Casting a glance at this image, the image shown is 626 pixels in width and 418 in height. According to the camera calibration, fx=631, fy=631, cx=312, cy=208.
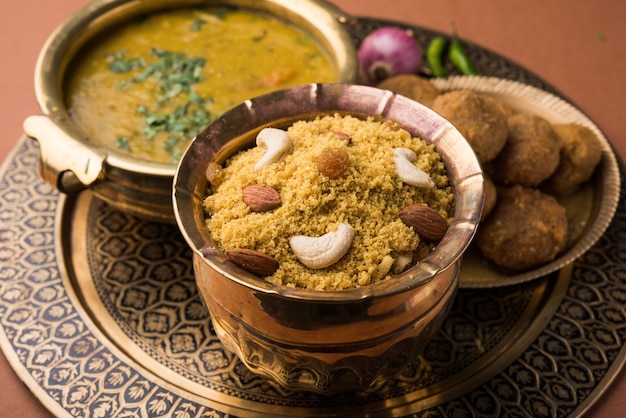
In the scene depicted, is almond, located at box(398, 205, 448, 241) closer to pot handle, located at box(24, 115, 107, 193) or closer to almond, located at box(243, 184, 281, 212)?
almond, located at box(243, 184, 281, 212)

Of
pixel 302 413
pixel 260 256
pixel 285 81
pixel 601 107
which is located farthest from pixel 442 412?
pixel 601 107

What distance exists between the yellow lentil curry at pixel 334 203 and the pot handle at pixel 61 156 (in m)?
0.34

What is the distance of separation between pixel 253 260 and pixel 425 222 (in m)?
0.31

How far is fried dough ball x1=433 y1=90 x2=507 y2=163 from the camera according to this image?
1.49m

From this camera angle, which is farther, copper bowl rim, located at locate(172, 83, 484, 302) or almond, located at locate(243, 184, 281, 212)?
almond, located at locate(243, 184, 281, 212)

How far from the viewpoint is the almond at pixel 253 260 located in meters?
1.04

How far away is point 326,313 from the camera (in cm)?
103

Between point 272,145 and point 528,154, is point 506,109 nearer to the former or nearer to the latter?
point 528,154

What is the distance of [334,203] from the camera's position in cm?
114

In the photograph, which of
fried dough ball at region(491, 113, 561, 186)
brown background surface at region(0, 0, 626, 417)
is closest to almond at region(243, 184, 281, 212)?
fried dough ball at region(491, 113, 561, 186)

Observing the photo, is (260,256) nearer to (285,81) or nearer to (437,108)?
(437,108)

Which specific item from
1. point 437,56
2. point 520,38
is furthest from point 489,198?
point 520,38

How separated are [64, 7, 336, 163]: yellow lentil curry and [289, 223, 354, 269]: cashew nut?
633 mm

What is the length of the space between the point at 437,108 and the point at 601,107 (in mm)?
A: 863
